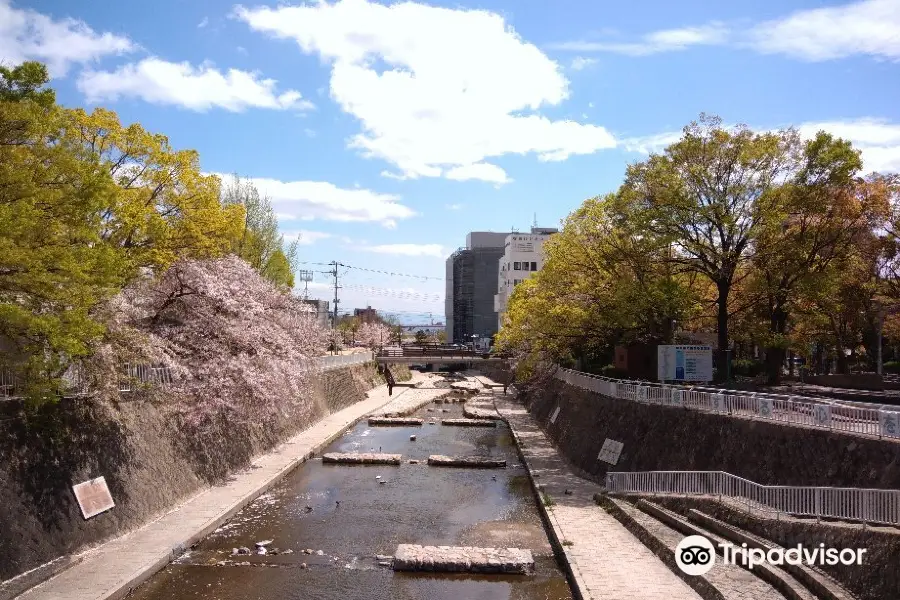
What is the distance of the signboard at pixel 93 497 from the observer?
1784cm

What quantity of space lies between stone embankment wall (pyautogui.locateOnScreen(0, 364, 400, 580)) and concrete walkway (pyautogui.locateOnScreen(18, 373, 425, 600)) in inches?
20.8

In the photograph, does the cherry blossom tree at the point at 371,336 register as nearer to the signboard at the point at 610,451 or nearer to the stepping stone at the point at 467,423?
the stepping stone at the point at 467,423

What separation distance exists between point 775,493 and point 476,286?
13208cm

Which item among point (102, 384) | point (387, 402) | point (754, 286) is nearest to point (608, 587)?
point (102, 384)

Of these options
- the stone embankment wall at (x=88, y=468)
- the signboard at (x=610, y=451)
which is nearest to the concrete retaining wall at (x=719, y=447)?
the signboard at (x=610, y=451)

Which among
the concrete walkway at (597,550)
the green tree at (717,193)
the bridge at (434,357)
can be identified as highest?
the green tree at (717,193)

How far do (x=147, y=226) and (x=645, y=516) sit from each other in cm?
1859

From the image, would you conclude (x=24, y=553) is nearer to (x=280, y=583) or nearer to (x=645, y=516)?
(x=280, y=583)

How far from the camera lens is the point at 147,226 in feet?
74.7

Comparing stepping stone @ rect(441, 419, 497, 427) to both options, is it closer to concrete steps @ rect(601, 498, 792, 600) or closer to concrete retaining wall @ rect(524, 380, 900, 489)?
concrete retaining wall @ rect(524, 380, 900, 489)

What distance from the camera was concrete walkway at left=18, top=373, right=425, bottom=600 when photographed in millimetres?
15203

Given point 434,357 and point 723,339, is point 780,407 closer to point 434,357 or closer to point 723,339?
point 723,339

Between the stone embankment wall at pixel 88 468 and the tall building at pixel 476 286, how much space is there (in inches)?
4719

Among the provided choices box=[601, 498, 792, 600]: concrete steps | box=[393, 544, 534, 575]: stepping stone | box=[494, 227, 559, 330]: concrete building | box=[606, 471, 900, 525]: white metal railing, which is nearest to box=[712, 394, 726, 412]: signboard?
box=[606, 471, 900, 525]: white metal railing
